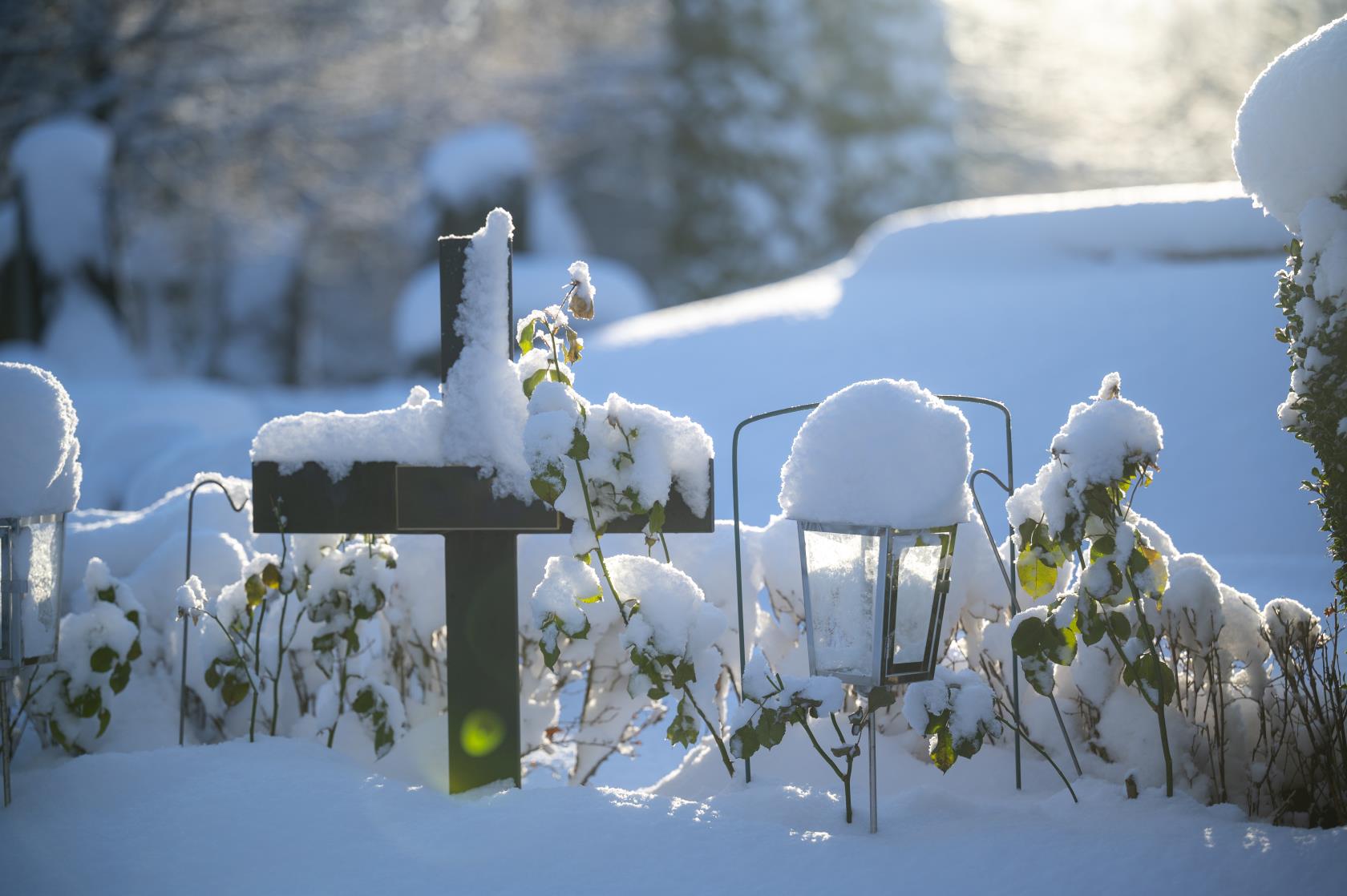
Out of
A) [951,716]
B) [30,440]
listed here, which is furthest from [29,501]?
[951,716]

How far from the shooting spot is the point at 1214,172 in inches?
734

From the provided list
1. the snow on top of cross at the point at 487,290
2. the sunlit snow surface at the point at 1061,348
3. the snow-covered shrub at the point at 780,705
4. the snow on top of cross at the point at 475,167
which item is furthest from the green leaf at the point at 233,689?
the snow on top of cross at the point at 475,167

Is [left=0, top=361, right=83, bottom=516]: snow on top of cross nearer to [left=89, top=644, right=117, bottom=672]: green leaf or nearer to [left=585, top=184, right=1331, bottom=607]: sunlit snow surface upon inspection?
[left=89, top=644, right=117, bottom=672]: green leaf

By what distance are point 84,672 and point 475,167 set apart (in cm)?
831

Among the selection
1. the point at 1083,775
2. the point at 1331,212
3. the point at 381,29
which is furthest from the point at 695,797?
the point at 381,29

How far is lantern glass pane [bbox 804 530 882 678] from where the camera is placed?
2.01 metres

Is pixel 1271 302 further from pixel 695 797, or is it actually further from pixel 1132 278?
pixel 695 797

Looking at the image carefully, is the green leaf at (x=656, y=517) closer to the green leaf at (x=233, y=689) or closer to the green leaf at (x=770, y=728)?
the green leaf at (x=770, y=728)

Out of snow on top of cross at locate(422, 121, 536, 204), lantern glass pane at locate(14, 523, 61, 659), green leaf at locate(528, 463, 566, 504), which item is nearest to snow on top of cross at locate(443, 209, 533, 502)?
green leaf at locate(528, 463, 566, 504)

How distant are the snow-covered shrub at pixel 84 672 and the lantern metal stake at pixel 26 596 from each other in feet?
0.48

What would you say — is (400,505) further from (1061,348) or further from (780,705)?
(1061,348)

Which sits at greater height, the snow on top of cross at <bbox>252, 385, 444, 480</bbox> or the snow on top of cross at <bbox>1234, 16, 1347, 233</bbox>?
the snow on top of cross at <bbox>1234, 16, 1347, 233</bbox>

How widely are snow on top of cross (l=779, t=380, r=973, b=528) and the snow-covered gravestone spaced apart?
1467 millimetres

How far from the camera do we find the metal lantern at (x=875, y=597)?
1.99m
